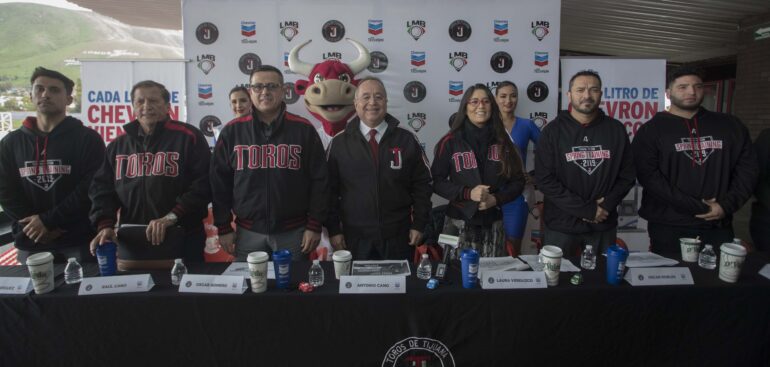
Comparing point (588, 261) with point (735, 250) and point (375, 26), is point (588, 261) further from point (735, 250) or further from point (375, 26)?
point (375, 26)

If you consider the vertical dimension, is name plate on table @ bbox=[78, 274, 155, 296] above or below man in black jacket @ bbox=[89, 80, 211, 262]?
below

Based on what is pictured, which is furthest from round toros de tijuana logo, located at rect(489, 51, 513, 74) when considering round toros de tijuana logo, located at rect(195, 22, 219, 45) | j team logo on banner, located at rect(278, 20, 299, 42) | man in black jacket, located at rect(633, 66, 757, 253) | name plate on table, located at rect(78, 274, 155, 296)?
name plate on table, located at rect(78, 274, 155, 296)

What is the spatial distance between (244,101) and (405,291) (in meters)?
2.69

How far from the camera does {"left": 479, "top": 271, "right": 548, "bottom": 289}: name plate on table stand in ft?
5.03

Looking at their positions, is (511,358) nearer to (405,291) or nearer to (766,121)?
(405,291)

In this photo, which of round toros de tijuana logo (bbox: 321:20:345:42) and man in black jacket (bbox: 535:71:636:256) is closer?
man in black jacket (bbox: 535:71:636:256)

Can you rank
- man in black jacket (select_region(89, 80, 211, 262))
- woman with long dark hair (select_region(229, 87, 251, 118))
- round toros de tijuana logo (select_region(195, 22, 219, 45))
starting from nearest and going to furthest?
1. man in black jacket (select_region(89, 80, 211, 262))
2. woman with long dark hair (select_region(229, 87, 251, 118))
3. round toros de tijuana logo (select_region(195, 22, 219, 45))

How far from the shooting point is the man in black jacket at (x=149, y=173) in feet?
6.95

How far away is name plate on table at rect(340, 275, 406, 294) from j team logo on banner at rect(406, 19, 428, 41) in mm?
2845

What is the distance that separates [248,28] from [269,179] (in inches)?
87.8

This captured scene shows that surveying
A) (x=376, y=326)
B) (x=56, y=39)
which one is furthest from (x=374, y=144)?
(x=56, y=39)

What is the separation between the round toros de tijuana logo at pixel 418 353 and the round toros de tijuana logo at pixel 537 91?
117 inches

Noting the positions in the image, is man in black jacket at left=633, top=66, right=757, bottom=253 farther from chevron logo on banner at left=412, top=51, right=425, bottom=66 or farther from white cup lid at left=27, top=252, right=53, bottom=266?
white cup lid at left=27, top=252, right=53, bottom=266

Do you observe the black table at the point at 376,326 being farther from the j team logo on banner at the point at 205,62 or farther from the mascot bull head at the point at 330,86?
the j team logo on banner at the point at 205,62
